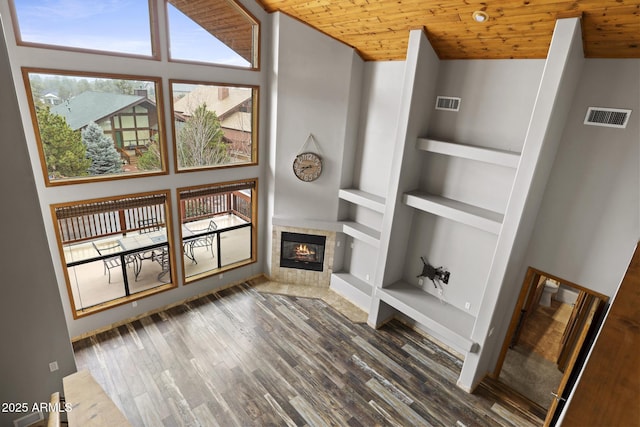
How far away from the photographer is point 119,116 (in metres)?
5.50

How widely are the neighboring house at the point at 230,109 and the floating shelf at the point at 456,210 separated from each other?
11.4 ft

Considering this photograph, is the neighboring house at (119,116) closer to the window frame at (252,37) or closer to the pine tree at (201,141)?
the pine tree at (201,141)

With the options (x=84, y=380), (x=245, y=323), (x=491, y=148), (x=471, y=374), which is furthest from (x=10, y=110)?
(x=471, y=374)

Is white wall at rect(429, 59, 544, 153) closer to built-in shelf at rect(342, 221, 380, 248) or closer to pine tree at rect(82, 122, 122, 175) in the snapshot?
built-in shelf at rect(342, 221, 380, 248)

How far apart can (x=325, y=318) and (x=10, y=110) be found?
226 inches

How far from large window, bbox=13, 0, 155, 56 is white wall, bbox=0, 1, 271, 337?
133 mm

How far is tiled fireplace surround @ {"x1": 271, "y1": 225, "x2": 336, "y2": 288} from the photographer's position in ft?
25.0

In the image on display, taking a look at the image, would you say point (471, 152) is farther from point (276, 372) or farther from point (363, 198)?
point (276, 372)

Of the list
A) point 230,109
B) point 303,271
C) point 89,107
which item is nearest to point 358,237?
point 303,271

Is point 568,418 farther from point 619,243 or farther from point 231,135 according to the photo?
point 231,135

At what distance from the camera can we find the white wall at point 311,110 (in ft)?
21.8

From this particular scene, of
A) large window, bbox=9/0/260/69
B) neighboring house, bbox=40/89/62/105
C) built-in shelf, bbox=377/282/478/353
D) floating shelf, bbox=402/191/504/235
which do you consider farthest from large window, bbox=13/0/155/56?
Result: built-in shelf, bbox=377/282/478/353

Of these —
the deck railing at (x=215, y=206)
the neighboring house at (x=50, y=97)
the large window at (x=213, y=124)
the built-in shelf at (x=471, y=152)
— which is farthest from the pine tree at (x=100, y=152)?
the built-in shelf at (x=471, y=152)

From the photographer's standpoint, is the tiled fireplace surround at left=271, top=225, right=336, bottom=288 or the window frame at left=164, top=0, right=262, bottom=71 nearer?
the window frame at left=164, top=0, right=262, bottom=71
